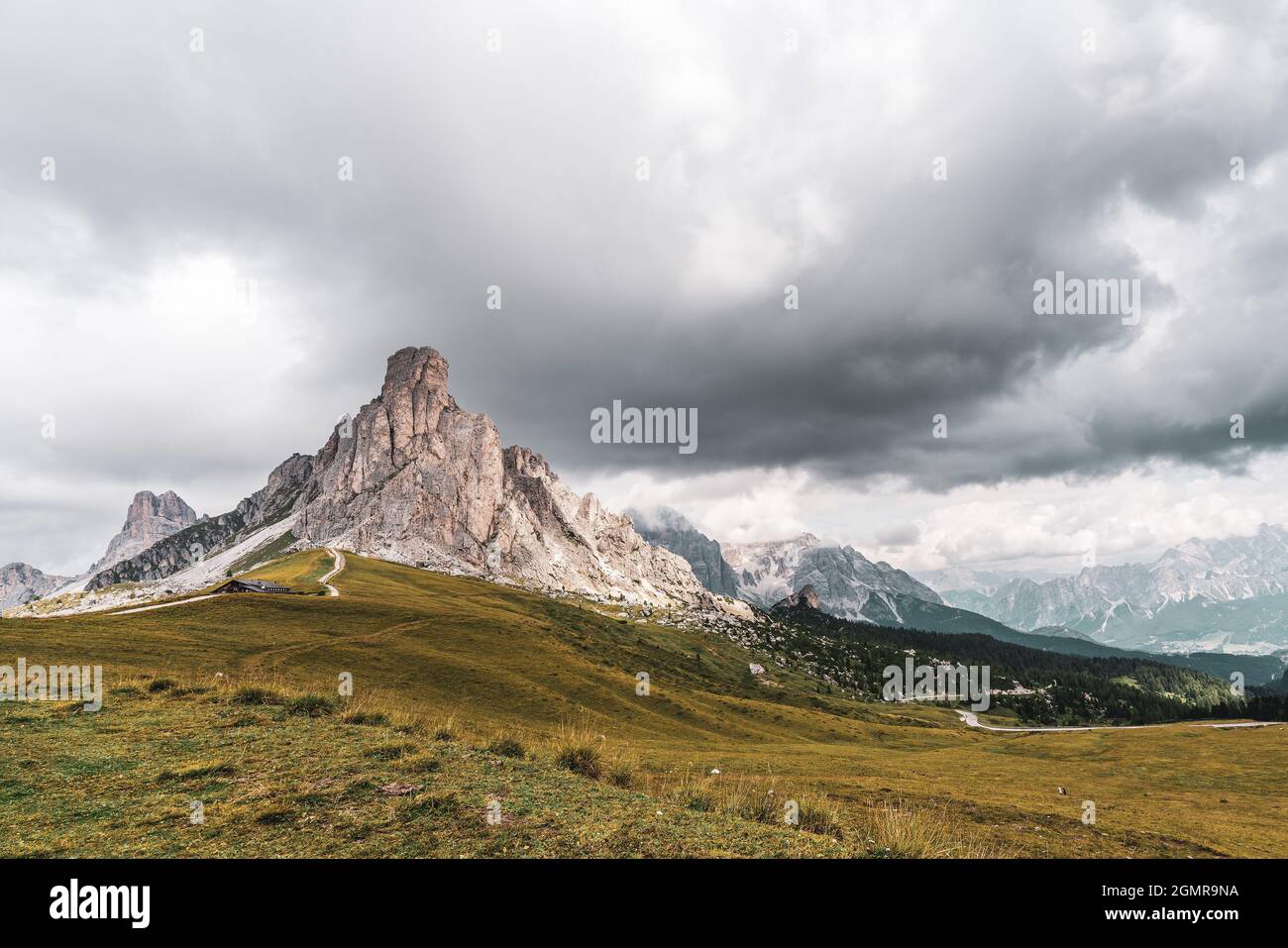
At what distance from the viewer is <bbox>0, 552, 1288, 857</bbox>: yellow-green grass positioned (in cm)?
2434

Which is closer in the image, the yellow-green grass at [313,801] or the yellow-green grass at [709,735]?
the yellow-green grass at [313,801]

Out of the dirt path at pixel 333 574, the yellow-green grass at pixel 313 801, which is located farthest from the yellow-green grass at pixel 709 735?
the dirt path at pixel 333 574

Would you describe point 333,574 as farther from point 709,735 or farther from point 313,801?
point 313,801

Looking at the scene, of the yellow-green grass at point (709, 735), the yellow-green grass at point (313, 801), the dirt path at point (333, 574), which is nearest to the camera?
the yellow-green grass at point (313, 801)

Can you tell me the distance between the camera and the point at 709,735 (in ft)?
196

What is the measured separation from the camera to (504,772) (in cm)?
1532

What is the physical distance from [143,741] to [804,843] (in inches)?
738

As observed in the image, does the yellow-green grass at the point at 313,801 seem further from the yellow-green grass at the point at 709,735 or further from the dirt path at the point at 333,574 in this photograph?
the dirt path at the point at 333,574

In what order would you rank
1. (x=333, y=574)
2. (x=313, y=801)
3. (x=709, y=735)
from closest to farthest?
(x=313, y=801) → (x=709, y=735) → (x=333, y=574)

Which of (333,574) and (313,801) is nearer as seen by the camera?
(313,801)

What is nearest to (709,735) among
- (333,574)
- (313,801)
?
(313,801)

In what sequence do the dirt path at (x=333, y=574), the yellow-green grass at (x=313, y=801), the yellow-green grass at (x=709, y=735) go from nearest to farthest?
the yellow-green grass at (x=313, y=801) < the yellow-green grass at (x=709, y=735) < the dirt path at (x=333, y=574)

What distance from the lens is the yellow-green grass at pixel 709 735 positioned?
24.3 metres
